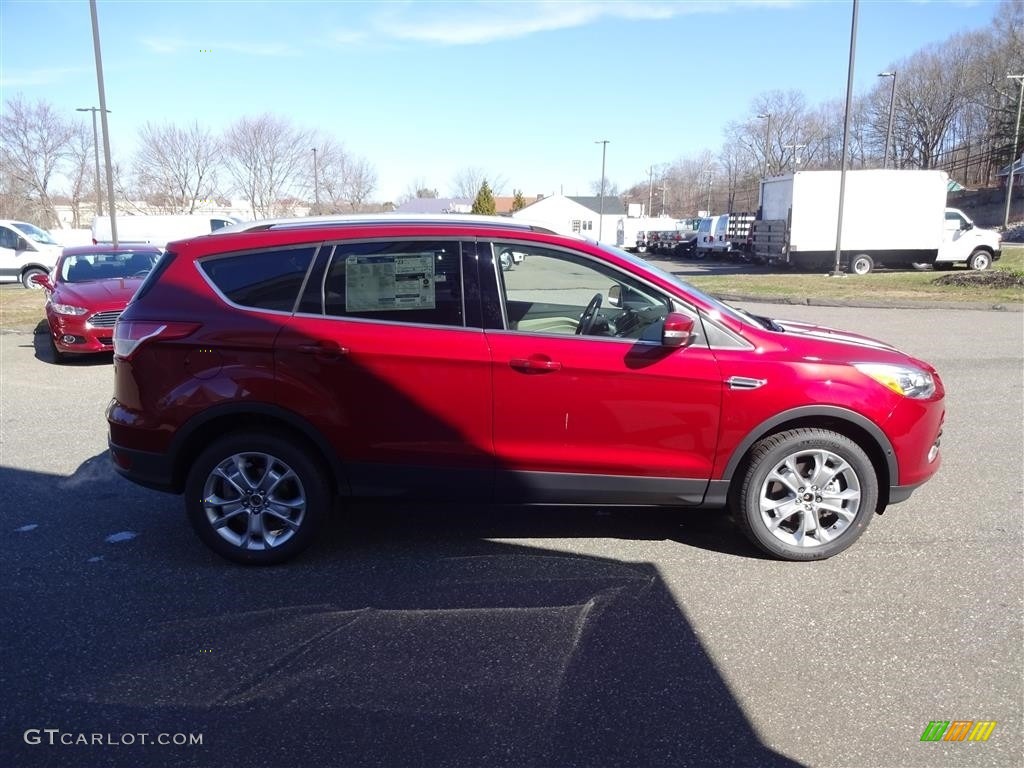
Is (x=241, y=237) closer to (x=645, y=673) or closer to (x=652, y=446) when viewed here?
(x=652, y=446)

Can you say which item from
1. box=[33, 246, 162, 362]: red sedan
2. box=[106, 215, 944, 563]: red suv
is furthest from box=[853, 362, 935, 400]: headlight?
box=[33, 246, 162, 362]: red sedan

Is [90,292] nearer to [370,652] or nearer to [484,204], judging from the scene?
[370,652]

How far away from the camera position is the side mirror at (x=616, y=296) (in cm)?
436

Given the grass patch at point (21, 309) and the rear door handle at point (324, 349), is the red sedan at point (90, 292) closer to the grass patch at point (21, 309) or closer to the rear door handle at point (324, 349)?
the grass patch at point (21, 309)

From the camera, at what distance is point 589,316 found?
436cm

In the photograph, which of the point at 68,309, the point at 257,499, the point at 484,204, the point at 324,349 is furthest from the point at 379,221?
the point at 484,204

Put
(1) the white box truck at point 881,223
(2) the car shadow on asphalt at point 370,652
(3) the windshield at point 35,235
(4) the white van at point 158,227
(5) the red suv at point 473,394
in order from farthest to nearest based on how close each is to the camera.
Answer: (4) the white van at point 158,227
(1) the white box truck at point 881,223
(3) the windshield at point 35,235
(5) the red suv at point 473,394
(2) the car shadow on asphalt at point 370,652

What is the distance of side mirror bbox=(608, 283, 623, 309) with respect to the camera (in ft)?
14.3

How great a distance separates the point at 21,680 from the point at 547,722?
2162 mm

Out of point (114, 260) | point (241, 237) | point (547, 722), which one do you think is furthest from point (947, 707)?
point (114, 260)

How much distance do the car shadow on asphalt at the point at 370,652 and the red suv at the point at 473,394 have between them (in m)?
0.41

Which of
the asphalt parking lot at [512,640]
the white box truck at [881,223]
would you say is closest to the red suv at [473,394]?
the asphalt parking lot at [512,640]

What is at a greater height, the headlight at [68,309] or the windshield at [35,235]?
the windshield at [35,235]

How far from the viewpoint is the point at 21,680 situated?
3.28 metres
